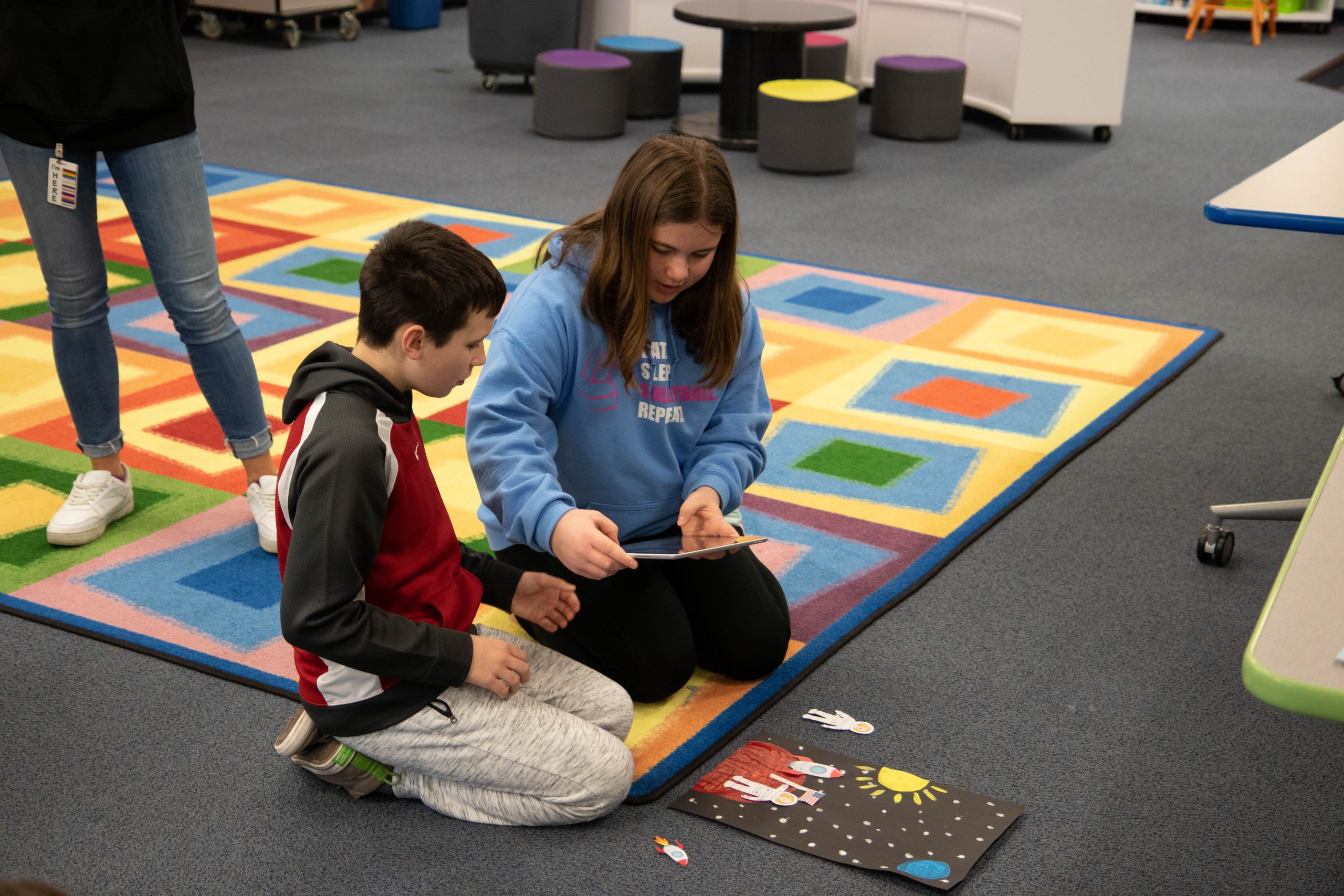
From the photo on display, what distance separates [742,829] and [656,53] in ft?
17.1

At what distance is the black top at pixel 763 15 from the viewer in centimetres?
527

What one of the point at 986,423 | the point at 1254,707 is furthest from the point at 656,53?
the point at 1254,707

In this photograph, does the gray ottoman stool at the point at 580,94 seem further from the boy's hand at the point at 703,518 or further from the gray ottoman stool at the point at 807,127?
the boy's hand at the point at 703,518

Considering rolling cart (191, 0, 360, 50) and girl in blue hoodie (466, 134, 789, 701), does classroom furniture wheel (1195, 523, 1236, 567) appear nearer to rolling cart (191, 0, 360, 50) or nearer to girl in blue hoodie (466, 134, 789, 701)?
girl in blue hoodie (466, 134, 789, 701)

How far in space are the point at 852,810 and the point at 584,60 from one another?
15.8 feet

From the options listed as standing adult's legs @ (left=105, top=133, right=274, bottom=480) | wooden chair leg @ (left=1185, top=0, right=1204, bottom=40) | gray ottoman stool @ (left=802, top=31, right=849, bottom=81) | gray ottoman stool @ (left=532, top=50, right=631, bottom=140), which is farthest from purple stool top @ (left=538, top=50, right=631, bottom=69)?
wooden chair leg @ (left=1185, top=0, right=1204, bottom=40)

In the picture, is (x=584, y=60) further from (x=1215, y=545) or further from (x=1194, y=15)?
(x=1194, y=15)

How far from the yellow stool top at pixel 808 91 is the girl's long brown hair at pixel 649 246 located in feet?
11.7

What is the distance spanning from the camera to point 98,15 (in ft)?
6.54

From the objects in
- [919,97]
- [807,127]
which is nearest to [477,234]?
[807,127]

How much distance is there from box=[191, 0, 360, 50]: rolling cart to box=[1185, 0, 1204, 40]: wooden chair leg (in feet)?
19.1

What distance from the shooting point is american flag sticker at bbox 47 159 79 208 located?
6.72 feet

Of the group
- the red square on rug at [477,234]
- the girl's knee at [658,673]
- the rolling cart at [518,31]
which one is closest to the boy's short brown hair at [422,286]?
the girl's knee at [658,673]

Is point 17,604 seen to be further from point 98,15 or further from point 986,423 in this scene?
point 986,423
